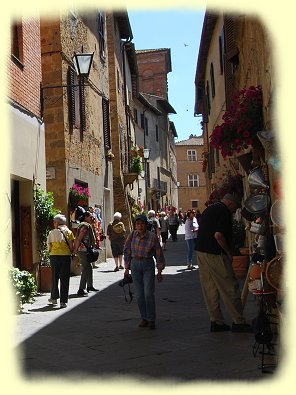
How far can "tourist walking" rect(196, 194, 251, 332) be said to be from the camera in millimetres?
7691

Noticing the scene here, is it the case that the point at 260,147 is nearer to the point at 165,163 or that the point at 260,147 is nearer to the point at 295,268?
the point at 295,268

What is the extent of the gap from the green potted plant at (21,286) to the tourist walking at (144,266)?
86.5 inches

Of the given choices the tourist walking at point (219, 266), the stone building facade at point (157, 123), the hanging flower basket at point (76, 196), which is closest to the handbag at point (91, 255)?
the tourist walking at point (219, 266)

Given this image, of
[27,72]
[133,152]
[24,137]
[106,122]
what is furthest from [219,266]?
[133,152]

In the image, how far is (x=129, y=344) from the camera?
A: 725 cm

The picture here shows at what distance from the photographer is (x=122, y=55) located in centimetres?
2961

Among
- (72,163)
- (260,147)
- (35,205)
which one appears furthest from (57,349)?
(72,163)

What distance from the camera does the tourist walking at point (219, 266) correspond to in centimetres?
769

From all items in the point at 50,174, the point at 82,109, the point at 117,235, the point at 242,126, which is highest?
the point at 82,109

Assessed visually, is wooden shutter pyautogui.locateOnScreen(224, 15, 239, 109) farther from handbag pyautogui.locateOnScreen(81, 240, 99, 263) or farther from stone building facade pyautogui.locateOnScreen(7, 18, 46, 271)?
handbag pyautogui.locateOnScreen(81, 240, 99, 263)

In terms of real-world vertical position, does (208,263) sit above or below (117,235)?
below

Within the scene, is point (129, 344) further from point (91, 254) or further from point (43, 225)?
point (43, 225)

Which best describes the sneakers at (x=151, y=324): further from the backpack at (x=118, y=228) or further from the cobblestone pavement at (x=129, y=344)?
the backpack at (x=118, y=228)

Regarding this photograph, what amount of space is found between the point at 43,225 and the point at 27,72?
10.1ft
